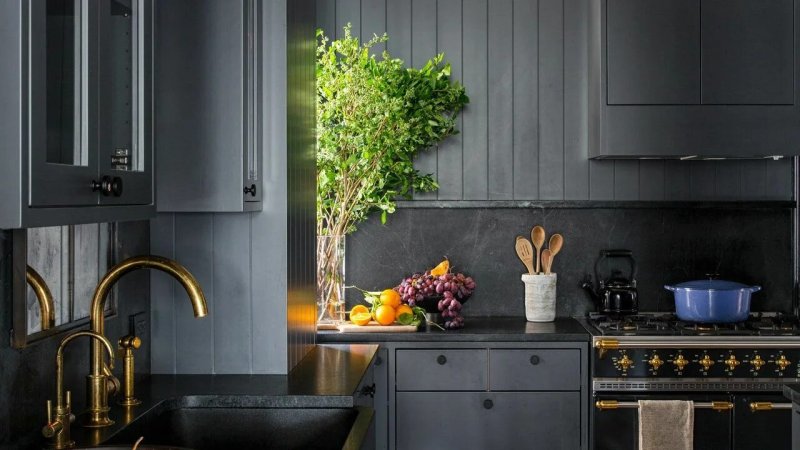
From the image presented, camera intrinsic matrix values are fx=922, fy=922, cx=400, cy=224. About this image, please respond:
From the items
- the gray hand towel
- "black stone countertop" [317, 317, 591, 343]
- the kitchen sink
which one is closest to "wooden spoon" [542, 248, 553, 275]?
"black stone countertop" [317, 317, 591, 343]

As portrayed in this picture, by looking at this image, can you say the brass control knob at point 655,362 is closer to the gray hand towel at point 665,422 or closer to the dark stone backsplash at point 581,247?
the gray hand towel at point 665,422

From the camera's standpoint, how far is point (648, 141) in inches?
159

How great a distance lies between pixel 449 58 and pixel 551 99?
527mm

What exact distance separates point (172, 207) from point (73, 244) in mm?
432

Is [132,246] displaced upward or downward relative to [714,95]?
downward

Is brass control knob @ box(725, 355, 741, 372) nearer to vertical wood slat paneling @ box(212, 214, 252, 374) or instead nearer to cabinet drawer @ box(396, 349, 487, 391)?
cabinet drawer @ box(396, 349, 487, 391)

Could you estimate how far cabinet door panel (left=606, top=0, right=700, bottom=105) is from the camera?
404cm

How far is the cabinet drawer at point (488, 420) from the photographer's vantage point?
3.84 metres

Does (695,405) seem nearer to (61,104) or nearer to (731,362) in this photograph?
(731,362)

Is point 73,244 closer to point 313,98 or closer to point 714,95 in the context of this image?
point 313,98

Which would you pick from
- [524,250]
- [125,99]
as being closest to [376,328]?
[524,250]

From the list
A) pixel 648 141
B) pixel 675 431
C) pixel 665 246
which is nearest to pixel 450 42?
pixel 648 141

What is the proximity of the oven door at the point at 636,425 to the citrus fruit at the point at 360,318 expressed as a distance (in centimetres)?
101

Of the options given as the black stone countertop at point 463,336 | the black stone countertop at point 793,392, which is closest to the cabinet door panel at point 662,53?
the black stone countertop at point 463,336
